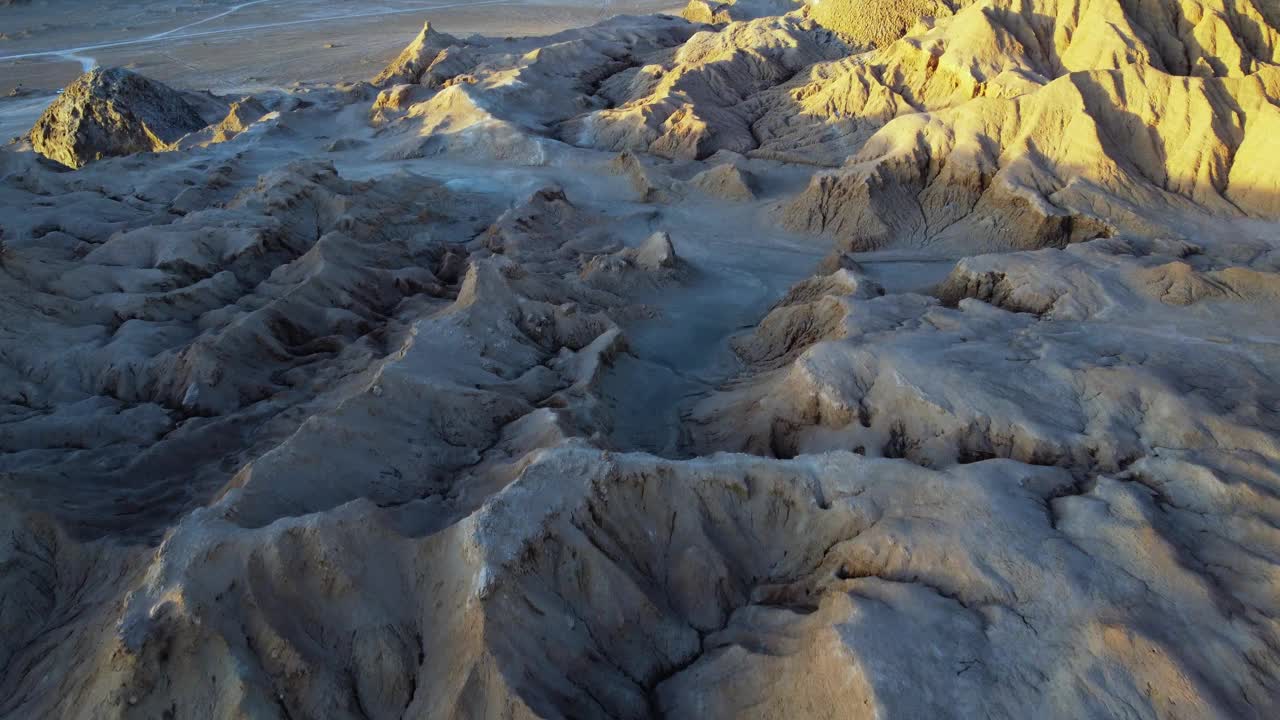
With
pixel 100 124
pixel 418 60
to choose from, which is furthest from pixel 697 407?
pixel 418 60

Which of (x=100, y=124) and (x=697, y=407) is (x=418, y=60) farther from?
(x=697, y=407)

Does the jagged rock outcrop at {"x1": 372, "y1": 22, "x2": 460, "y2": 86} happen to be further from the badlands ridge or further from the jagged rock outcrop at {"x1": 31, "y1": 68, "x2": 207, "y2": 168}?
the badlands ridge

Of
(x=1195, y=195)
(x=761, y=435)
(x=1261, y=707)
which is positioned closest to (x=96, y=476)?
(x=761, y=435)

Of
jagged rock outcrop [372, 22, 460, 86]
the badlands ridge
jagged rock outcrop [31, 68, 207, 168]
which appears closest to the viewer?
the badlands ridge

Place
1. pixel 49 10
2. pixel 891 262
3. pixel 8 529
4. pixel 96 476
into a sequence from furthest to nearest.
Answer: pixel 49 10 < pixel 891 262 < pixel 96 476 < pixel 8 529

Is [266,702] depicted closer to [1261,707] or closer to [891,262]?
[1261,707]

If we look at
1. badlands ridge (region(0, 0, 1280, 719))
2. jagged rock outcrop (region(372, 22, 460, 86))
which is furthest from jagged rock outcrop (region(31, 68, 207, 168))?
jagged rock outcrop (region(372, 22, 460, 86))
